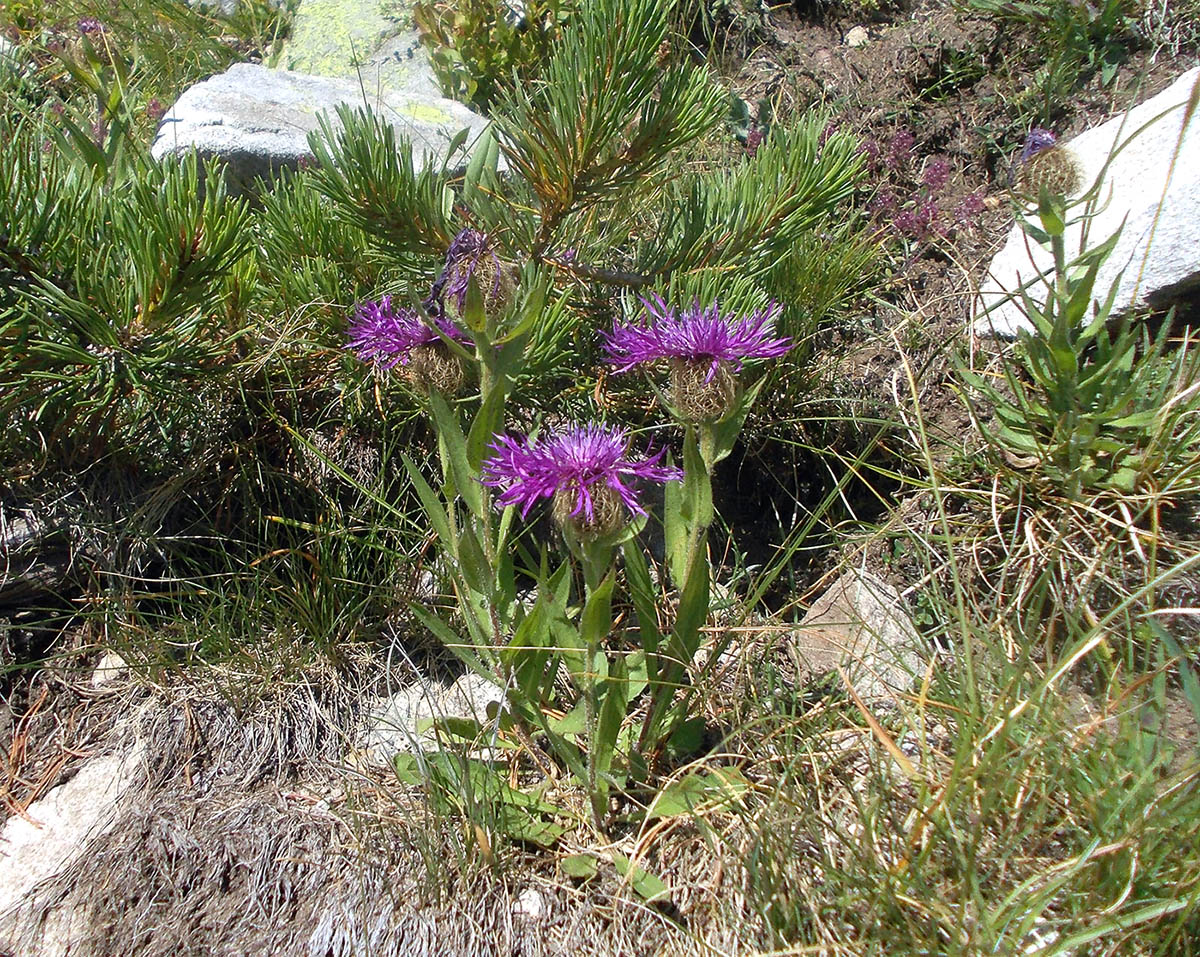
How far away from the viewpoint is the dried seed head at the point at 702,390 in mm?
1539

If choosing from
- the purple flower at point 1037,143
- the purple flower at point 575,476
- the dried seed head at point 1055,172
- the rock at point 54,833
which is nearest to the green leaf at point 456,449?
the purple flower at point 575,476

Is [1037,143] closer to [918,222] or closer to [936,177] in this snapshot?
[918,222]

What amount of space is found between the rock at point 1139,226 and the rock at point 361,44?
239 cm

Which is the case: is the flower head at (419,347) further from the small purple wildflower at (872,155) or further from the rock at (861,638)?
the small purple wildflower at (872,155)

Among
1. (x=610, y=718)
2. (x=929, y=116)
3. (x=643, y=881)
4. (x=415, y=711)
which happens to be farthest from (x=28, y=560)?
(x=929, y=116)

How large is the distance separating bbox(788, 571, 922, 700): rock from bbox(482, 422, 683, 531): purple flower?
0.66m

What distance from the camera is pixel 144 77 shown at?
3768 millimetres

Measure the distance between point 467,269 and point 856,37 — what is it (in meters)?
2.79

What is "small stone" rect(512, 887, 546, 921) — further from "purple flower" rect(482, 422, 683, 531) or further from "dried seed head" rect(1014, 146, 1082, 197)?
"dried seed head" rect(1014, 146, 1082, 197)

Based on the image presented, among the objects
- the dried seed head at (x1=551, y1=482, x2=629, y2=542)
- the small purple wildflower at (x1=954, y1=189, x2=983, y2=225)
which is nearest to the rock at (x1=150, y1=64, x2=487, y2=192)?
the dried seed head at (x1=551, y1=482, x2=629, y2=542)

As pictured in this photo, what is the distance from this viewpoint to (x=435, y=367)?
160cm

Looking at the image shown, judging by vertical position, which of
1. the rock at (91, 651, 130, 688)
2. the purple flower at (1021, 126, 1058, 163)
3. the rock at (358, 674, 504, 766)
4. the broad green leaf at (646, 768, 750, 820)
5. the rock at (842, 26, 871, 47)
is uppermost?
the rock at (842, 26, 871, 47)

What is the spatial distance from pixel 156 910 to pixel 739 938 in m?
1.15

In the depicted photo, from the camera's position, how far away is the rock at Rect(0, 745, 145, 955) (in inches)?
71.1
